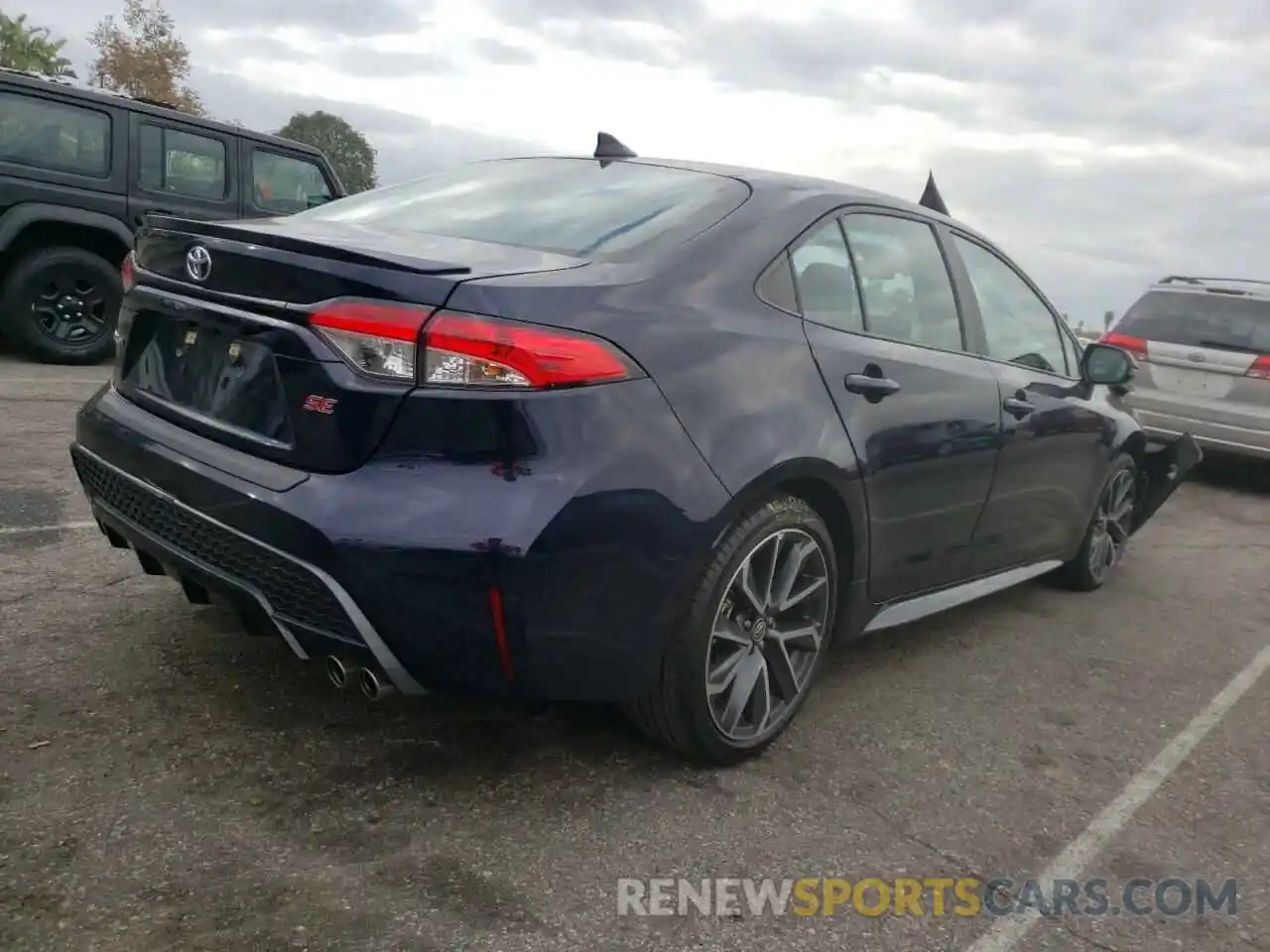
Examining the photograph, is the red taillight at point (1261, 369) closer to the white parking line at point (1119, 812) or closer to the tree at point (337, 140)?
the white parking line at point (1119, 812)

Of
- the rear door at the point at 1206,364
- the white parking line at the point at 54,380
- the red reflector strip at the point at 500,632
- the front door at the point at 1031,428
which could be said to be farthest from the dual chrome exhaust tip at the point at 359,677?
the rear door at the point at 1206,364

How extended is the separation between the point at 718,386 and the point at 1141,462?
3.50 m

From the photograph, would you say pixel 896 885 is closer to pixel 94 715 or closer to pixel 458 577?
pixel 458 577

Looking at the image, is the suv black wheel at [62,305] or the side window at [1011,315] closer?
the side window at [1011,315]

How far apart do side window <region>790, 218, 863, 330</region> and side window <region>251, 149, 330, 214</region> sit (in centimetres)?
647

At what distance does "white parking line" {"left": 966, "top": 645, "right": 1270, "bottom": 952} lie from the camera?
7.79ft

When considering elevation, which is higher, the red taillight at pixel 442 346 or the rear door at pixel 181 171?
the rear door at pixel 181 171

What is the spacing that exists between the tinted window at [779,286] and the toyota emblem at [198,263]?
1330 mm

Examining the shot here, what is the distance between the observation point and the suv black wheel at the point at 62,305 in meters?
7.70

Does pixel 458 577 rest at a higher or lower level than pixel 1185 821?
higher

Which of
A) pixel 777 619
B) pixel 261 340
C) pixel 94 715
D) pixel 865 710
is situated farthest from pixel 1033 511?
pixel 94 715

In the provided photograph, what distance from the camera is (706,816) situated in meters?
2.70

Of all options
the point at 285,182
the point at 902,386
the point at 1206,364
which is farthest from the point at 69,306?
the point at 1206,364

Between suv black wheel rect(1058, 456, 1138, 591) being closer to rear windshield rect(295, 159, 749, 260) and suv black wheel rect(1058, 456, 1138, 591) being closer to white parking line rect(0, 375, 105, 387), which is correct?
rear windshield rect(295, 159, 749, 260)
